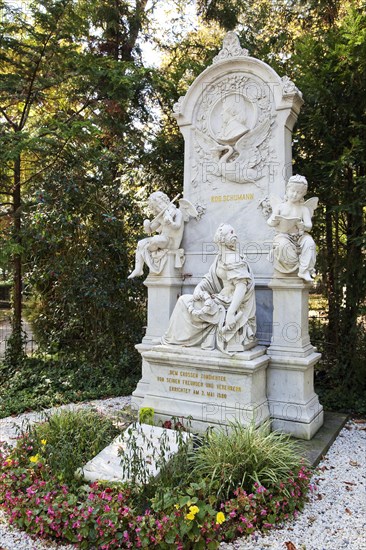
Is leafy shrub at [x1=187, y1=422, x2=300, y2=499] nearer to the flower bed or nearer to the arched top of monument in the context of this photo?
the flower bed

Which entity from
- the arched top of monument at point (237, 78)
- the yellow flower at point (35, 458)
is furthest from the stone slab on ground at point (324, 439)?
the arched top of monument at point (237, 78)

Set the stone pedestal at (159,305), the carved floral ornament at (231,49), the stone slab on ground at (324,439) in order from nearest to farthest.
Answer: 1. the stone slab on ground at (324,439)
2. the stone pedestal at (159,305)
3. the carved floral ornament at (231,49)

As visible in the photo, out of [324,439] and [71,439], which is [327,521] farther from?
[71,439]

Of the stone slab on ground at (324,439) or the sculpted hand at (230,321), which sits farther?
the sculpted hand at (230,321)

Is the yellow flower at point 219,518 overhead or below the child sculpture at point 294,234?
below

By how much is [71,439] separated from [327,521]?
2.14 meters

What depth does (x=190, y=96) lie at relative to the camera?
221 inches

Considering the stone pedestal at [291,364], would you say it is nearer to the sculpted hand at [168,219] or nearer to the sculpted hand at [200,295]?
the sculpted hand at [200,295]

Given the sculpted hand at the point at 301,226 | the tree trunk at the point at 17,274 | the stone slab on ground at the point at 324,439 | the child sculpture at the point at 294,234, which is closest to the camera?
the stone slab on ground at the point at 324,439

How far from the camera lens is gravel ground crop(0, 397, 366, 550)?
281 cm

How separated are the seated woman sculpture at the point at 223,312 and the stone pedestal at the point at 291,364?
30 centimetres

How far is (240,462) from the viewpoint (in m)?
3.21

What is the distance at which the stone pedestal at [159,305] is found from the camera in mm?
5137

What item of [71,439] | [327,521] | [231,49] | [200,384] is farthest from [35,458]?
[231,49]
